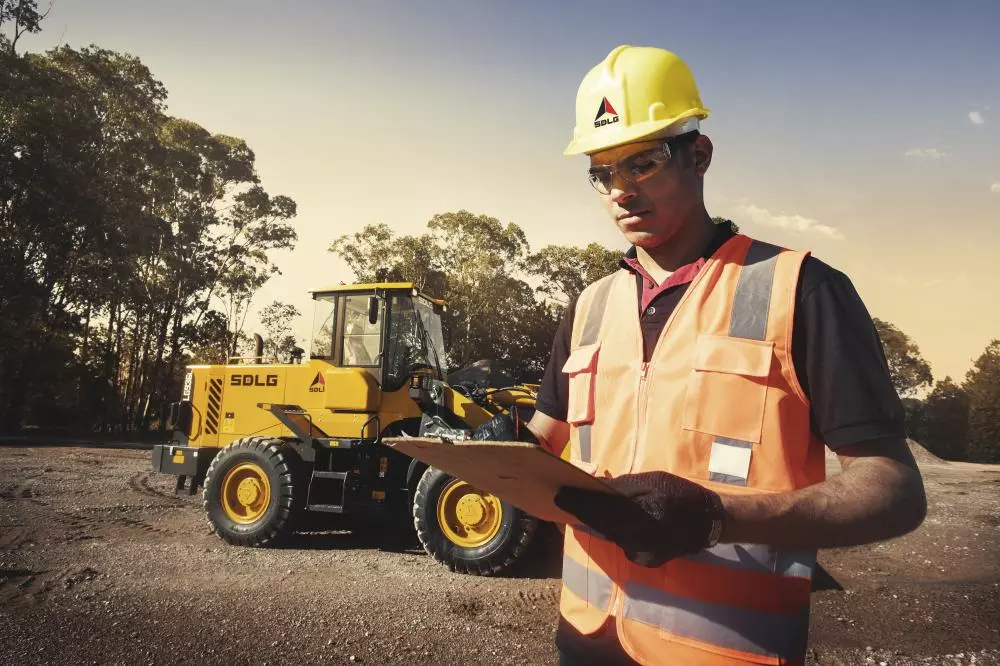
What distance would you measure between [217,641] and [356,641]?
36.4 inches

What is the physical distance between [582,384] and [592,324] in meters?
0.19

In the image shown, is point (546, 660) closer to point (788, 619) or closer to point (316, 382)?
point (788, 619)

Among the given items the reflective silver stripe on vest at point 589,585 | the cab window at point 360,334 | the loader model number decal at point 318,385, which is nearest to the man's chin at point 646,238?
the reflective silver stripe on vest at point 589,585

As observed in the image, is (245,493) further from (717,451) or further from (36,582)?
(717,451)

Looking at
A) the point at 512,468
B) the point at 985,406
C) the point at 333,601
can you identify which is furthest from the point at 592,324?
the point at 985,406

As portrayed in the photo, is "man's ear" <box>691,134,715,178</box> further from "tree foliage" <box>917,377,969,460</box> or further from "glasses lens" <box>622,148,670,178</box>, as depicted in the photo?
"tree foliage" <box>917,377,969,460</box>

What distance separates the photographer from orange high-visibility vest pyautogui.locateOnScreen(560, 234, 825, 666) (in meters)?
1.36

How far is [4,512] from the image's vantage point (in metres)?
8.71

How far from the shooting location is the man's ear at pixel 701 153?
1697 millimetres

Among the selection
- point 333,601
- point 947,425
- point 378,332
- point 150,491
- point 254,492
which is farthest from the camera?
point 947,425

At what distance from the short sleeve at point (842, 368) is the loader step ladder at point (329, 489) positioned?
21.4 feet

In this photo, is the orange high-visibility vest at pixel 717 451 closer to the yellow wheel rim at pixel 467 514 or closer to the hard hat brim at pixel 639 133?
the hard hat brim at pixel 639 133

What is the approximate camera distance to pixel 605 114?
1709 millimetres

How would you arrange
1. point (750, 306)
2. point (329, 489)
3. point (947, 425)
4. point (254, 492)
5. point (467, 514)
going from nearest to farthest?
point (750, 306), point (467, 514), point (254, 492), point (329, 489), point (947, 425)
